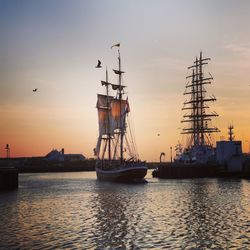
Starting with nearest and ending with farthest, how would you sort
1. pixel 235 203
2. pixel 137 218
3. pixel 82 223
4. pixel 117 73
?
pixel 82 223
pixel 137 218
pixel 235 203
pixel 117 73

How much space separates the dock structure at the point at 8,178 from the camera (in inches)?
3073

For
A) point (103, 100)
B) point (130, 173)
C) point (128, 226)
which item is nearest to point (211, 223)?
point (128, 226)

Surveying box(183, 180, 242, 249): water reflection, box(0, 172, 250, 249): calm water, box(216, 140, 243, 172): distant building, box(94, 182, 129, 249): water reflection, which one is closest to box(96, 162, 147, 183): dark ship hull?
box(216, 140, 243, 172): distant building

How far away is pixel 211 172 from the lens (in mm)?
123188

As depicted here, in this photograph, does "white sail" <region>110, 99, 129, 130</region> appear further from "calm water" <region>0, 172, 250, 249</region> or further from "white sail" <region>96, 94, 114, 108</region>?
"calm water" <region>0, 172, 250, 249</region>

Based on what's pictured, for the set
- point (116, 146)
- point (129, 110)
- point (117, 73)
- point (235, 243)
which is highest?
point (117, 73)

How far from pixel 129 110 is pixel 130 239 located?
8592 centimetres

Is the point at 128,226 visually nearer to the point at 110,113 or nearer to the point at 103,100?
the point at 110,113

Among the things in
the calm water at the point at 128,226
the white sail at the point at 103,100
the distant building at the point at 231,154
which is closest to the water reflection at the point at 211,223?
the calm water at the point at 128,226

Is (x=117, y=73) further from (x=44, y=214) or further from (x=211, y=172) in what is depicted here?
(x=44, y=214)

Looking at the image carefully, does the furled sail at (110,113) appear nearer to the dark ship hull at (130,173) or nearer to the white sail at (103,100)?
the white sail at (103,100)

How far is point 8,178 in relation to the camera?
8012 cm

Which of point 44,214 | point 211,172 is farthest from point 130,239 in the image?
point 211,172

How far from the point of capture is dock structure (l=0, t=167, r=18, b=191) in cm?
7806
